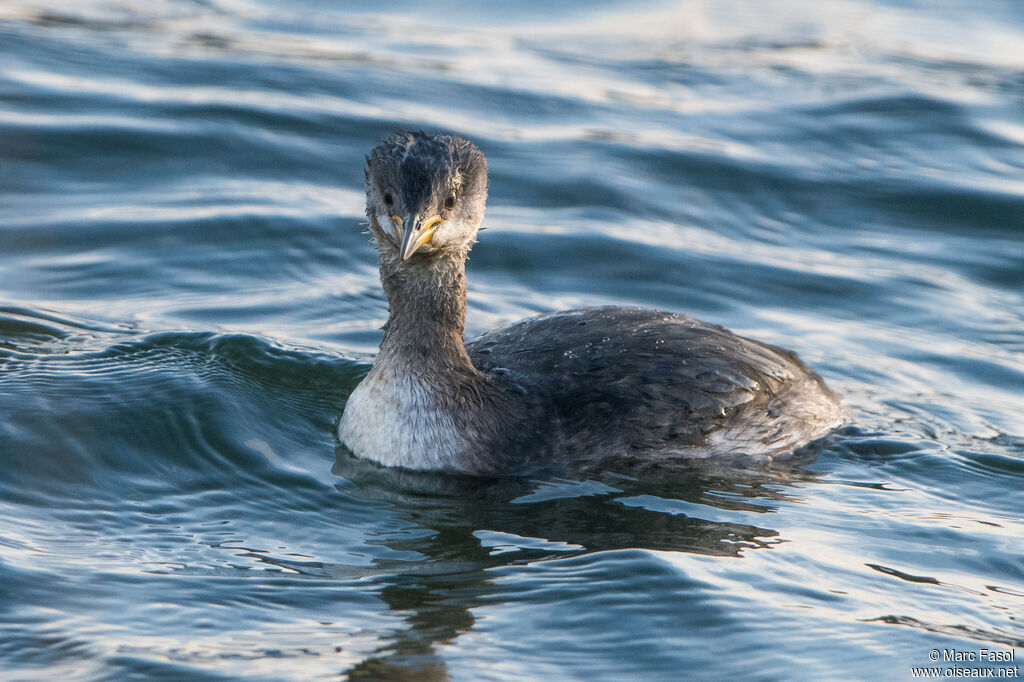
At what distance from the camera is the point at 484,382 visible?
7.60 m

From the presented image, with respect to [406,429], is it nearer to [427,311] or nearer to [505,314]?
[427,311]

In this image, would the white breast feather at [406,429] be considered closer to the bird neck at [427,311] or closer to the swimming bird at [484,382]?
the swimming bird at [484,382]

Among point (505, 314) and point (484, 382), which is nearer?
point (484, 382)

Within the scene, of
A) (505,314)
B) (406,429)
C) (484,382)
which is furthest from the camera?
(505,314)

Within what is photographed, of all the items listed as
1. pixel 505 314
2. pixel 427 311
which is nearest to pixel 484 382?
pixel 427 311

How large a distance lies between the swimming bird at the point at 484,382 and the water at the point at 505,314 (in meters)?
0.20

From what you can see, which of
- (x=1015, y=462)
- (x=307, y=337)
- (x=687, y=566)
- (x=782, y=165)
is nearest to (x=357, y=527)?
(x=687, y=566)

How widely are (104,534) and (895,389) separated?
5353 millimetres

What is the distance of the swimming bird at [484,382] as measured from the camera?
24.2 feet

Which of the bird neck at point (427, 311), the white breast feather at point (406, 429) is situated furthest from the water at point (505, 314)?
the bird neck at point (427, 311)

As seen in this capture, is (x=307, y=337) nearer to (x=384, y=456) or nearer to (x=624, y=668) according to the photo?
(x=384, y=456)

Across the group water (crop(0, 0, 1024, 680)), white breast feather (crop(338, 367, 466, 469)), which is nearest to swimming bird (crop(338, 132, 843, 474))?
white breast feather (crop(338, 367, 466, 469))

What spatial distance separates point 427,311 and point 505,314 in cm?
275

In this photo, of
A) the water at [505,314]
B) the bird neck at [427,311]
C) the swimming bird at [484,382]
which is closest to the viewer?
the water at [505,314]
